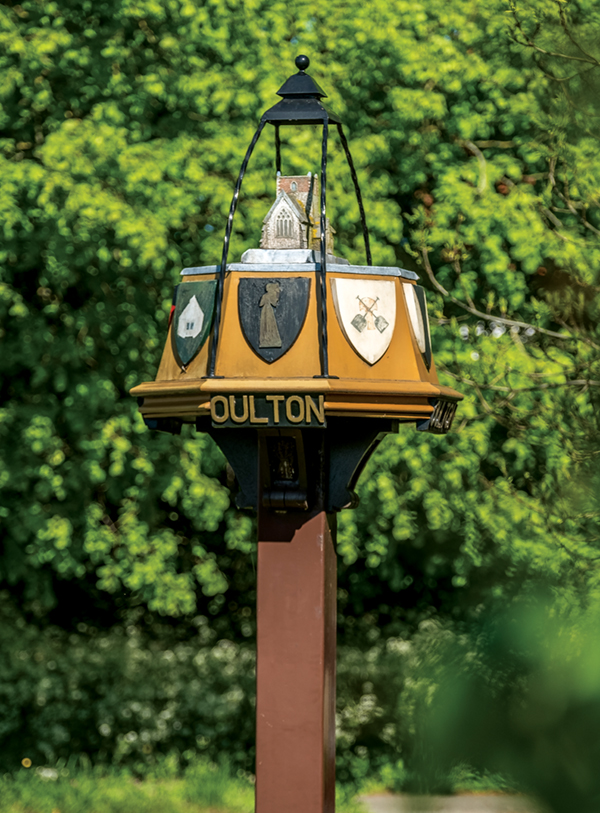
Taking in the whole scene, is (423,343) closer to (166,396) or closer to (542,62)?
(166,396)

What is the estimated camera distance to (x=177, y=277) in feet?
20.2

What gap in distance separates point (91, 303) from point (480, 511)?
2.72m

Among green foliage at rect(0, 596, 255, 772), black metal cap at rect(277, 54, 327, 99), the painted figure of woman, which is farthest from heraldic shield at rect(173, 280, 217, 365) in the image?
green foliage at rect(0, 596, 255, 772)

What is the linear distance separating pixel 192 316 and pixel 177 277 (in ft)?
12.7

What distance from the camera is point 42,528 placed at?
251 inches

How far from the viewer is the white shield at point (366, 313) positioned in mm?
2297

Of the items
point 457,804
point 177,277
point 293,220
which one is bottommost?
point 457,804

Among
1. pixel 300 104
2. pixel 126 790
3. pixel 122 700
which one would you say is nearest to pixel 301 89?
pixel 300 104

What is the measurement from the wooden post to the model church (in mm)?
670

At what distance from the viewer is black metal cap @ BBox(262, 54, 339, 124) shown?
2.50 m

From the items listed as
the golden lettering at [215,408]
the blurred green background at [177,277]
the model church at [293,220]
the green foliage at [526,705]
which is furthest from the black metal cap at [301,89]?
the blurred green background at [177,277]

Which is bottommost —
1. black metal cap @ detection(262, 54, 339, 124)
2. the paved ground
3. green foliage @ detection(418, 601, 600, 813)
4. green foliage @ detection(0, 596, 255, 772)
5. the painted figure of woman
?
the paved ground

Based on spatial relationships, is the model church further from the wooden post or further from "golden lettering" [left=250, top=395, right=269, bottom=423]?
the wooden post

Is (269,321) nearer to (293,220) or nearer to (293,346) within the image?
(293,346)
